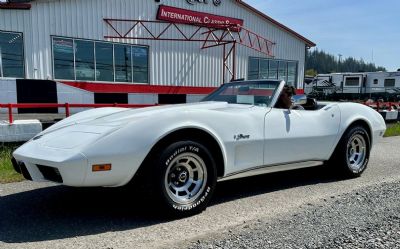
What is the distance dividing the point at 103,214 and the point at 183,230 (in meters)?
0.93

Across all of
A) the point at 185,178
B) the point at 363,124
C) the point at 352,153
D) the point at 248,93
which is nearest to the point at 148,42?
the point at 248,93

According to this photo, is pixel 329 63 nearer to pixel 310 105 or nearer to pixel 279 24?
pixel 279 24

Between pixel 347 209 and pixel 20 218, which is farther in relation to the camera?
pixel 347 209

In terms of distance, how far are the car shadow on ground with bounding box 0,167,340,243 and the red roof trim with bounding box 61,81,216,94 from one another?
A: 10.2 metres

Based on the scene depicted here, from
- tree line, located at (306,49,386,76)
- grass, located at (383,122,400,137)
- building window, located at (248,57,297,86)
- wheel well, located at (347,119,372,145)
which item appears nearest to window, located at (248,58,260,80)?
building window, located at (248,57,297,86)

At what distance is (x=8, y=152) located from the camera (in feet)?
21.1

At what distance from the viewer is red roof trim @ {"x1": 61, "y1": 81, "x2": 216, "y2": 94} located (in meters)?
14.3

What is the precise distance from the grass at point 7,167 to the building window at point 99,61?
7553mm

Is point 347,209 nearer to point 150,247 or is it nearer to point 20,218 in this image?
point 150,247

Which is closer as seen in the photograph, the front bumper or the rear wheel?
the front bumper

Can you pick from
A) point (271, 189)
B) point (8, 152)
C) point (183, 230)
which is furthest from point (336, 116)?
point (8, 152)

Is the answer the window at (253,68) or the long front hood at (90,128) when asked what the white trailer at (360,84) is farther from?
the long front hood at (90,128)

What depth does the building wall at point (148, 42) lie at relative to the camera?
502 inches

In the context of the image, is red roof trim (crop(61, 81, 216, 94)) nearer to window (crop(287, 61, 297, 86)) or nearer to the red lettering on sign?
the red lettering on sign
